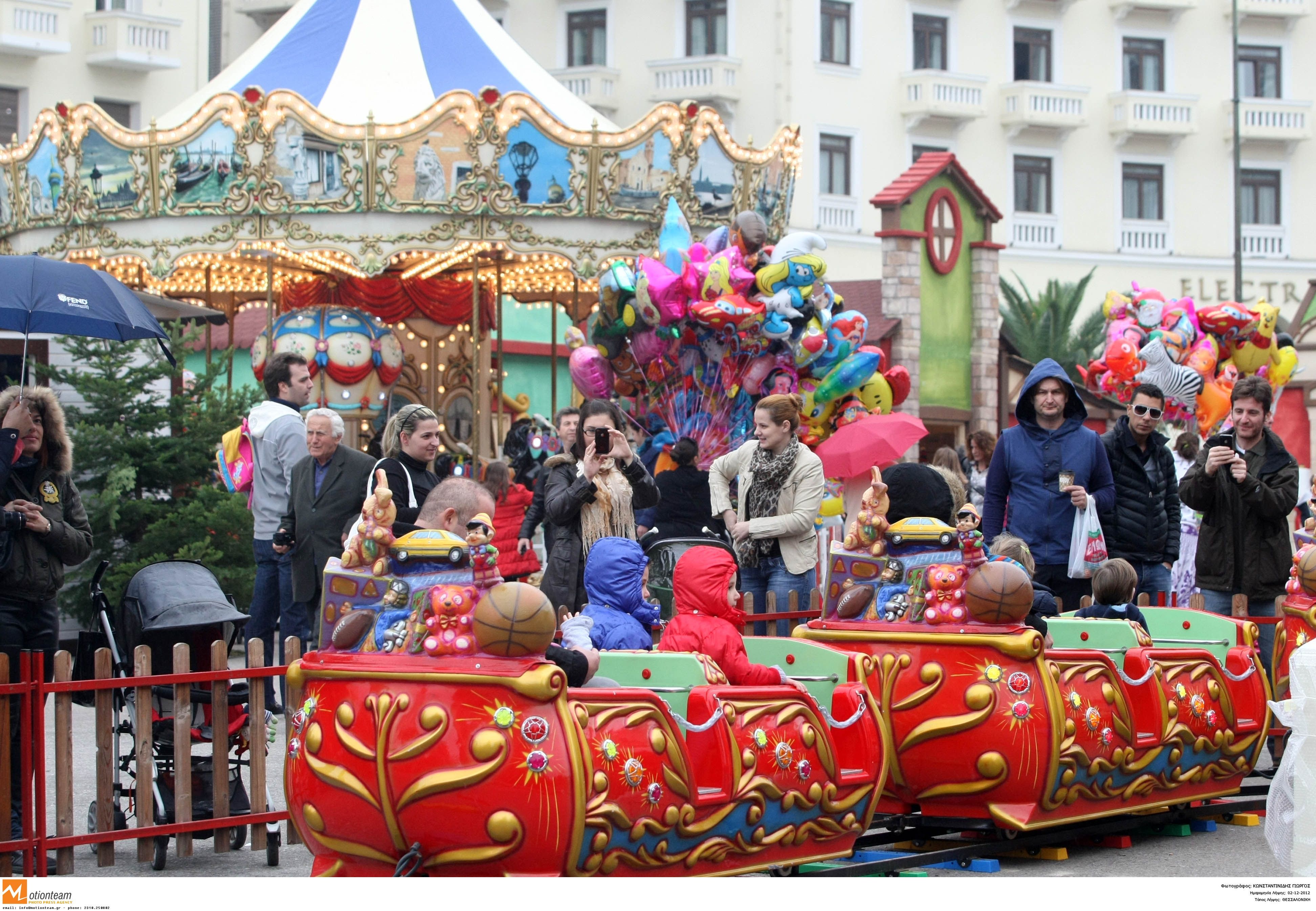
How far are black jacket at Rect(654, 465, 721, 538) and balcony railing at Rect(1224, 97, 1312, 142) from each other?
1201 inches

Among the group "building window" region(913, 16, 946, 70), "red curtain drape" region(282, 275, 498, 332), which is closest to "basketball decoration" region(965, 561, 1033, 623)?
"red curtain drape" region(282, 275, 498, 332)

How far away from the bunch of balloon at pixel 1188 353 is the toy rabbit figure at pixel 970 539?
10.6m

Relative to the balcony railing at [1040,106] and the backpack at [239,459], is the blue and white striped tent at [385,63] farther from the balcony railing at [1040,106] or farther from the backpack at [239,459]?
the balcony railing at [1040,106]

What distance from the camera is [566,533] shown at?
30.5 ft

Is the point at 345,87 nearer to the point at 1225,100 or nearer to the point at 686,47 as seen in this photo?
the point at 686,47

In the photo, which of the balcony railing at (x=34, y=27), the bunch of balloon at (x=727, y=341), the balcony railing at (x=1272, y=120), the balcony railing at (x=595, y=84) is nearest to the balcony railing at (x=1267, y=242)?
the balcony railing at (x=1272, y=120)

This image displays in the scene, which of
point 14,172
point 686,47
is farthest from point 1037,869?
point 686,47

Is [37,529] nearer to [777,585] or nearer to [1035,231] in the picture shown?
[777,585]

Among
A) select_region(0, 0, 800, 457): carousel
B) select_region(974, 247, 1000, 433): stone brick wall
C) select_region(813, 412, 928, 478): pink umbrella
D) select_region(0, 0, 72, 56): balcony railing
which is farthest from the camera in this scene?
select_region(0, 0, 72, 56): balcony railing

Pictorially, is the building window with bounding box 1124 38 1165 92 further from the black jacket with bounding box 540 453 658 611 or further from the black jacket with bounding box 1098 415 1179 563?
the black jacket with bounding box 540 453 658 611

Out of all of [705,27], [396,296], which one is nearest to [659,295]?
[396,296]

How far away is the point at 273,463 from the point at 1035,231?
2981 cm

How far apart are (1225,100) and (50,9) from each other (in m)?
24.2

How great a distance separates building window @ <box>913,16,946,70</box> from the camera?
3606 centimetres
